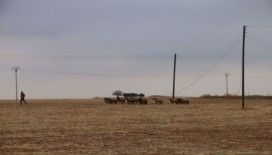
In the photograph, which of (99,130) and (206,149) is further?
(99,130)

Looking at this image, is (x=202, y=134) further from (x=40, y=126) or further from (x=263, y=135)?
(x=40, y=126)

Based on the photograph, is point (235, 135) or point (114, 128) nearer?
point (235, 135)

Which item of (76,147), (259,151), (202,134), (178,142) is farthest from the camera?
(202,134)

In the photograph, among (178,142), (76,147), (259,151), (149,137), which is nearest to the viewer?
(259,151)

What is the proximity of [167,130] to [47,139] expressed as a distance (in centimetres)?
694

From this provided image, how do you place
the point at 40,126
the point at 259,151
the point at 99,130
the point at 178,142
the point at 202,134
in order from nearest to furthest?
the point at 259,151, the point at 178,142, the point at 202,134, the point at 99,130, the point at 40,126

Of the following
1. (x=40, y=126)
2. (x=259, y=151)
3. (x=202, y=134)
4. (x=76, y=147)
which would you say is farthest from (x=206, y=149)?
(x=40, y=126)

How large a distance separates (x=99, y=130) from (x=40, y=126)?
171 inches

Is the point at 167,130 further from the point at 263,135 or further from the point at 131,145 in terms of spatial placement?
the point at 131,145

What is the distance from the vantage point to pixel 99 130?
93.7 feet

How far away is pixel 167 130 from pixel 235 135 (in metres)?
3.93

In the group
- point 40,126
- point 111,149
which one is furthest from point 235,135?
point 40,126

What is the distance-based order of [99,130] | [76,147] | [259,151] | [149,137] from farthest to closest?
1. [99,130]
2. [149,137]
3. [76,147]
4. [259,151]

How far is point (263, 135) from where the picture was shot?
26.1m
